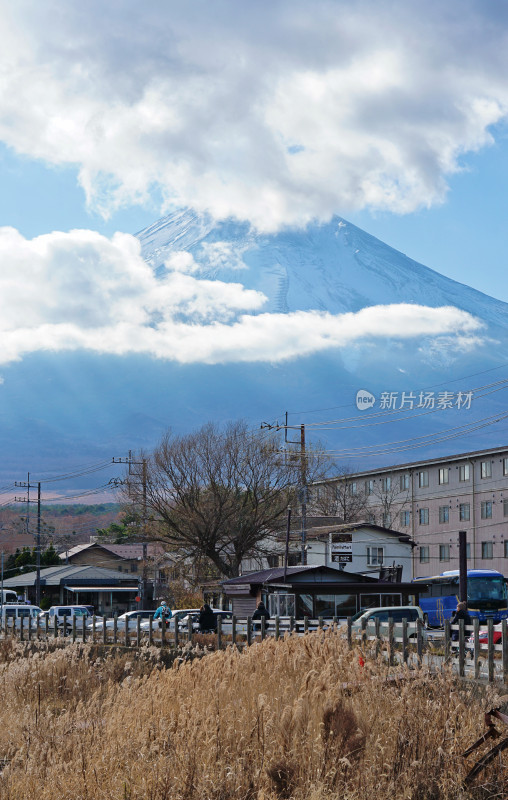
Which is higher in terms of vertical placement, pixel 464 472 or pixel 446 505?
pixel 464 472

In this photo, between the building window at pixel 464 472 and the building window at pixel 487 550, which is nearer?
the building window at pixel 487 550

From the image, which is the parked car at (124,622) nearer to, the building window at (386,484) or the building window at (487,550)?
the building window at (487,550)

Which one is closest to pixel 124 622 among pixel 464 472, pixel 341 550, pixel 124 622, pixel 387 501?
pixel 124 622

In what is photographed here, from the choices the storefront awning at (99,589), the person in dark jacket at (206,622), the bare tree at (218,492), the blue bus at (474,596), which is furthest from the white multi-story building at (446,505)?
the person in dark jacket at (206,622)

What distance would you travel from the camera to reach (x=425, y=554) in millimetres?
87000

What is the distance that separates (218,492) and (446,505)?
31489 millimetres

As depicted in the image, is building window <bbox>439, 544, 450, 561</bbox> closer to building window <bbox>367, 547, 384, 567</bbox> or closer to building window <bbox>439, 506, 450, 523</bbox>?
building window <bbox>439, 506, 450, 523</bbox>

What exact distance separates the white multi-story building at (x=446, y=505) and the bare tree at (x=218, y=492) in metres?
9.58

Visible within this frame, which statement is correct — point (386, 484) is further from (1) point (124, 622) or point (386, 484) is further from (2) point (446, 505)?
(1) point (124, 622)

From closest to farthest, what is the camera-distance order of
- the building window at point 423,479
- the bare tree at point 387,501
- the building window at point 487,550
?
the building window at point 487,550 → the building window at point 423,479 → the bare tree at point 387,501

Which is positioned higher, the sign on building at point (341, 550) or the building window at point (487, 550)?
the sign on building at point (341, 550)

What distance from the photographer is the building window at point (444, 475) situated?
3440 inches

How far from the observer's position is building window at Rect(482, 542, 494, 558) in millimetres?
80875

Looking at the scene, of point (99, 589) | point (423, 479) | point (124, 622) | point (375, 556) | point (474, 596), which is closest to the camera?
point (124, 622)
